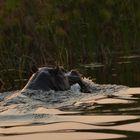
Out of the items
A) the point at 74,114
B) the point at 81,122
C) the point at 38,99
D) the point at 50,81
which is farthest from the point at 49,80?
the point at 81,122

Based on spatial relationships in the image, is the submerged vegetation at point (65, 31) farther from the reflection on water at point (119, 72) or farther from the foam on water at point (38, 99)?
the foam on water at point (38, 99)

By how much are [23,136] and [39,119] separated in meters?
0.88

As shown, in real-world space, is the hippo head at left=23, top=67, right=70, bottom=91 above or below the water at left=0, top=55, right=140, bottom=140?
above

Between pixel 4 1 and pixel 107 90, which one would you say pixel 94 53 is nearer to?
pixel 4 1

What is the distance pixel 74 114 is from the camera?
625cm

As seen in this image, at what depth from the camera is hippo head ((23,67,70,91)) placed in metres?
8.78

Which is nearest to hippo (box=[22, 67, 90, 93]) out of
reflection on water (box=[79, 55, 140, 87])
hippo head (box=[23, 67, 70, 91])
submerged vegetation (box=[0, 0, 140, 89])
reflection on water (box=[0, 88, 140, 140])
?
hippo head (box=[23, 67, 70, 91])

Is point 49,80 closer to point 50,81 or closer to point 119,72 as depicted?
point 50,81

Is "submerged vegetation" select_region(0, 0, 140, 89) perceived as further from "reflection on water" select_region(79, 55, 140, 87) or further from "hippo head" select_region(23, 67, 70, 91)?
"hippo head" select_region(23, 67, 70, 91)

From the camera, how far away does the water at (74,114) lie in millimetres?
5094

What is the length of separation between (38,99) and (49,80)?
120cm

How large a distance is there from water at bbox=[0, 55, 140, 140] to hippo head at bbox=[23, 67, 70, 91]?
0.74ft

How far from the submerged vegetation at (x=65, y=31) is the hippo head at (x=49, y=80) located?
361 centimetres

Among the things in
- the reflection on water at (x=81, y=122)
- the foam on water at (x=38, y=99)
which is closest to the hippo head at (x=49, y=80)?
the foam on water at (x=38, y=99)
